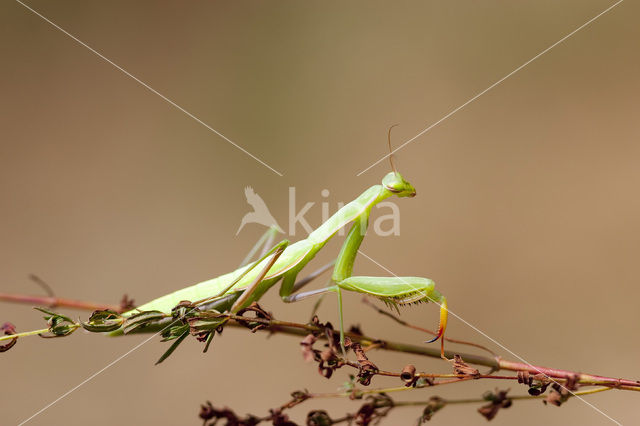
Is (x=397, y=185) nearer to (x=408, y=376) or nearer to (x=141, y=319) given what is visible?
(x=408, y=376)

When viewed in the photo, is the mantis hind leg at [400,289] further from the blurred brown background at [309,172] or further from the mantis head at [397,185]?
the blurred brown background at [309,172]

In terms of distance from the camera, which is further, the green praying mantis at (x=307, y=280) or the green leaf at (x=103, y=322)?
the green praying mantis at (x=307, y=280)

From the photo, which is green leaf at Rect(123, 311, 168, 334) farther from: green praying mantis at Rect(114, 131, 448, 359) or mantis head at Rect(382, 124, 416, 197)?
mantis head at Rect(382, 124, 416, 197)

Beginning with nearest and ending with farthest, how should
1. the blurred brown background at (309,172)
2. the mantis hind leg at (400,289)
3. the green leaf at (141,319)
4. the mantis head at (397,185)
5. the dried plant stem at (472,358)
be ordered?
the dried plant stem at (472,358), the green leaf at (141,319), the mantis hind leg at (400,289), the mantis head at (397,185), the blurred brown background at (309,172)

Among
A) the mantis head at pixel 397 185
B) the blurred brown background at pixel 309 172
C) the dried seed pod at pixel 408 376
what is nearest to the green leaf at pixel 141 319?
the dried seed pod at pixel 408 376

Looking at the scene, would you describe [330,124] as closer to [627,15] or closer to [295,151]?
[295,151]

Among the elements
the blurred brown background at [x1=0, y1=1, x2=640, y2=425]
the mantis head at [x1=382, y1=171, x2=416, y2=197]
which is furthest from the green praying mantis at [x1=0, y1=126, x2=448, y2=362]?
the blurred brown background at [x1=0, y1=1, x2=640, y2=425]
